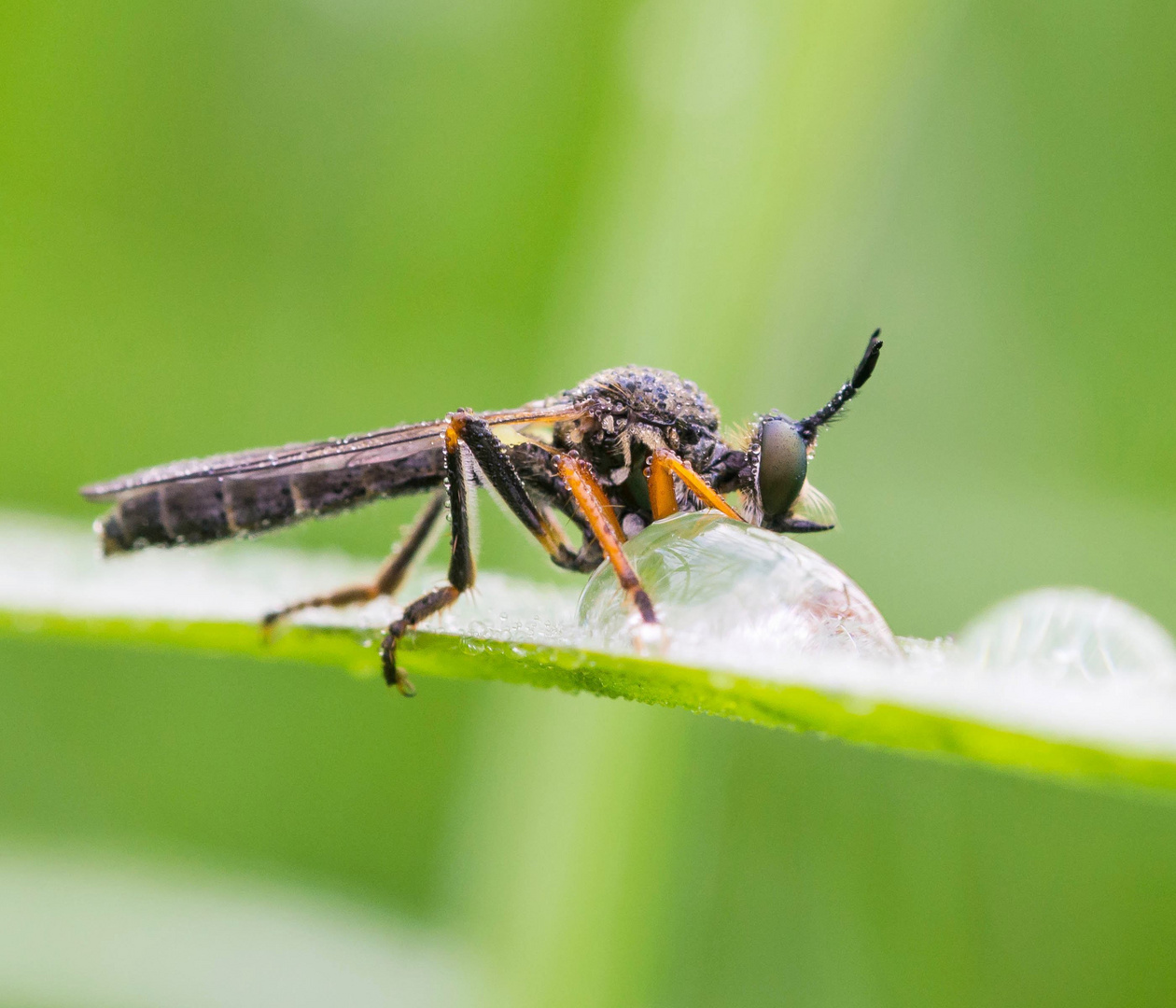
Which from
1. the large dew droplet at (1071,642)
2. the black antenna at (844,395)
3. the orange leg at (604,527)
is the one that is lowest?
the orange leg at (604,527)

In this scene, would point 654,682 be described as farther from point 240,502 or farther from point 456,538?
point 240,502

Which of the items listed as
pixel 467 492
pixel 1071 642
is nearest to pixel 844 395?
pixel 467 492

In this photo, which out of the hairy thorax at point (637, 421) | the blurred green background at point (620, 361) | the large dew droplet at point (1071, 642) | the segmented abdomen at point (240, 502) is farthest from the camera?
the segmented abdomen at point (240, 502)

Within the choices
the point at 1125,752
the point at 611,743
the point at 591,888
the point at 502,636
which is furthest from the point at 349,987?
the point at 1125,752

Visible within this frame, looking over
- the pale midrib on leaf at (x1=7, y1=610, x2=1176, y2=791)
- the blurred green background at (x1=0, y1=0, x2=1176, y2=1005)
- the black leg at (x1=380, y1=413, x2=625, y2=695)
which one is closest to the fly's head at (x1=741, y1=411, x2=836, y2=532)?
the blurred green background at (x1=0, y1=0, x2=1176, y2=1005)

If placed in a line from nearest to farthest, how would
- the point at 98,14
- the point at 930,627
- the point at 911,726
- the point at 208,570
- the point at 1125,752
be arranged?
the point at 1125,752, the point at 911,726, the point at 208,570, the point at 930,627, the point at 98,14

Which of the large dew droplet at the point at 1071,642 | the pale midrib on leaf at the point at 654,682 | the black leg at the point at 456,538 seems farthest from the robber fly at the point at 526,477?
the large dew droplet at the point at 1071,642

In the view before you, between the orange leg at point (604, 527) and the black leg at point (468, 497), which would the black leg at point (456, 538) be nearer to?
the black leg at point (468, 497)

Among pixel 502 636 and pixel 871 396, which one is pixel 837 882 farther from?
pixel 871 396
